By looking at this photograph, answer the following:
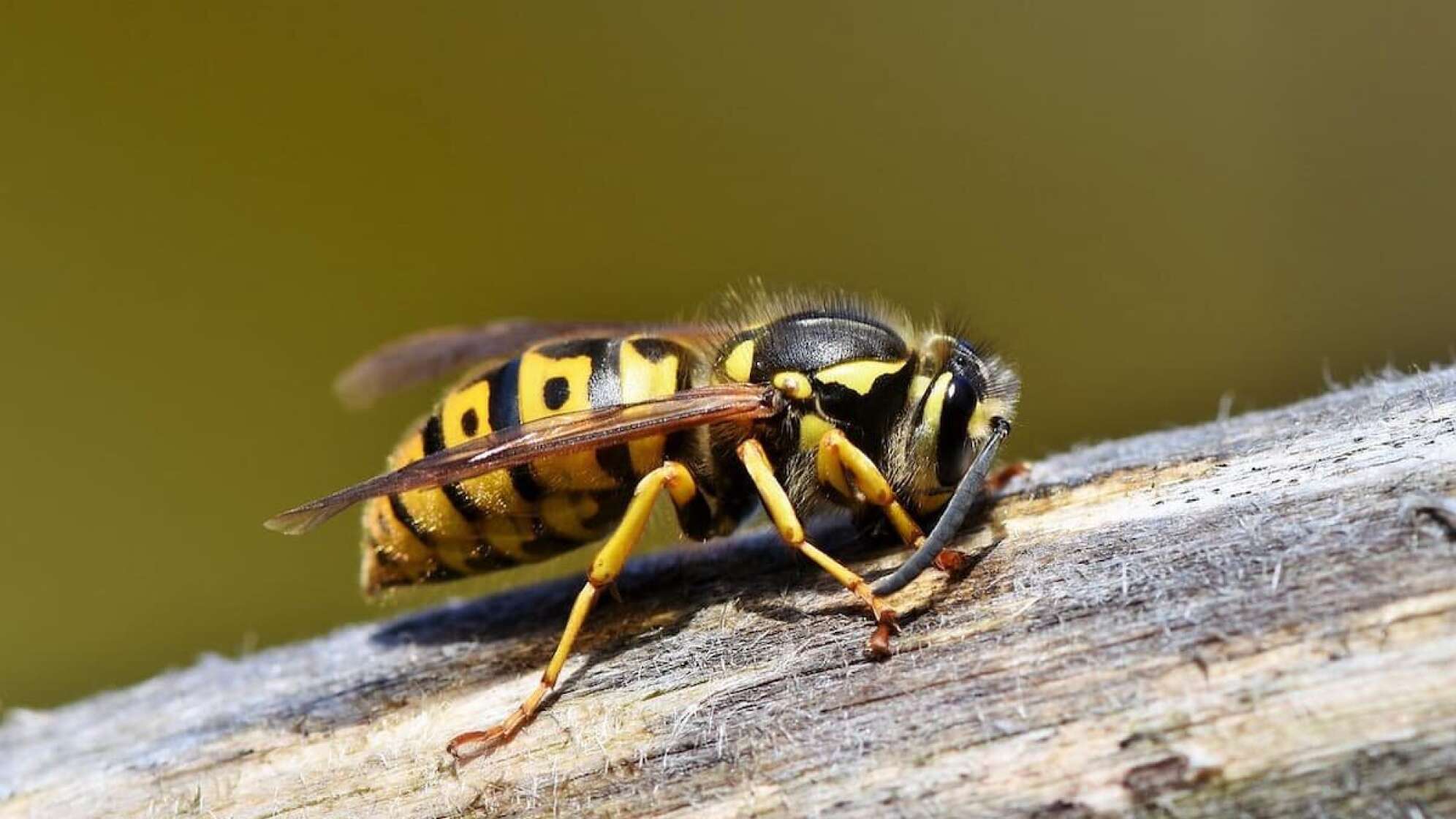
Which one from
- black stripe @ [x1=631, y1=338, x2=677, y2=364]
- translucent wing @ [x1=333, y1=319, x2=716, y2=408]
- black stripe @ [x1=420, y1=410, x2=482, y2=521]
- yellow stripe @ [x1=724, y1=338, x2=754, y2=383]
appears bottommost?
black stripe @ [x1=420, y1=410, x2=482, y2=521]

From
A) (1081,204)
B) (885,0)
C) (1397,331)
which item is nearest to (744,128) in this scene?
(885,0)

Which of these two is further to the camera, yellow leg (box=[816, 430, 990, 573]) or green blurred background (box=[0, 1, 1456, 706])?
green blurred background (box=[0, 1, 1456, 706])

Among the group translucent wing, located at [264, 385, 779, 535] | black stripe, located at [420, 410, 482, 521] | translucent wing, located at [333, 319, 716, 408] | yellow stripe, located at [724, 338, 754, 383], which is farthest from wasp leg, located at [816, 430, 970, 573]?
translucent wing, located at [333, 319, 716, 408]

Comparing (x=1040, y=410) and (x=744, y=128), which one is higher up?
(x=744, y=128)

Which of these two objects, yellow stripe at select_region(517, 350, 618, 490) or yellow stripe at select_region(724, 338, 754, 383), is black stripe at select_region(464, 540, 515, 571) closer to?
yellow stripe at select_region(517, 350, 618, 490)

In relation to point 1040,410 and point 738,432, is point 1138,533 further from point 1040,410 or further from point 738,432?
point 1040,410

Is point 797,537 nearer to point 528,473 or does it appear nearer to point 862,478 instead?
point 862,478

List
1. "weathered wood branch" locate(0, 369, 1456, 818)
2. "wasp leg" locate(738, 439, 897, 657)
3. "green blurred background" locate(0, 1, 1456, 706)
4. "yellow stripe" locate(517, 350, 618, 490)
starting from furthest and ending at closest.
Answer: "green blurred background" locate(0, 1, 1456, 706) < "yellow stripe" locate(517, 350, 618, 490) < "wasp leg" locate(738, 439, 897, 657) < "weathered wood branch" locate(0, 369, 1456, 818)

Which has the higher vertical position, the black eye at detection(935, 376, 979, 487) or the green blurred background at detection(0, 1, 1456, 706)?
the green blurred background at detection(0, 1, 1456, 706)
